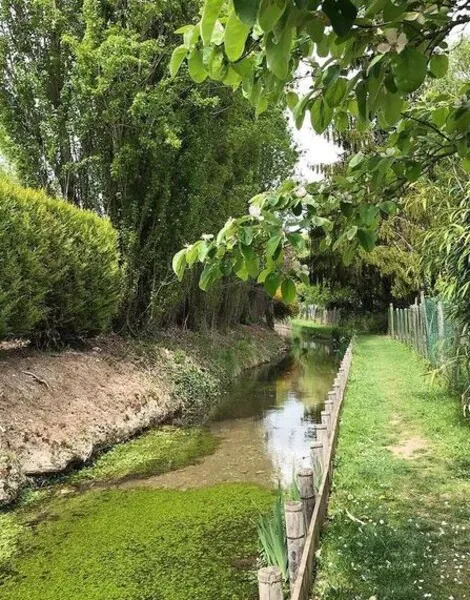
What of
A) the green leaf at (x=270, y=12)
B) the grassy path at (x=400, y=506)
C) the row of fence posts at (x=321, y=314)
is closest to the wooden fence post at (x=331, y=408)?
the grassy path at (x=400, y=506)

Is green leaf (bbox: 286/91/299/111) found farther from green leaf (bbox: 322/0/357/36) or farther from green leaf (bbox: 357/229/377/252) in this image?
green leaf (bbox: 322/0/357/36)

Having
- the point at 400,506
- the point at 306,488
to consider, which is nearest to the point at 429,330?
the point at 400,506

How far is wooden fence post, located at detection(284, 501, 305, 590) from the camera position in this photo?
3.92m

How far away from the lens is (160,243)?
14.2 m

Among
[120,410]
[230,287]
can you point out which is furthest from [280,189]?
[230,287]

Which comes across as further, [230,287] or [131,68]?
[230,287]

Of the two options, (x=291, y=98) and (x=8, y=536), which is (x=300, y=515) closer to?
(x=291, y=98)

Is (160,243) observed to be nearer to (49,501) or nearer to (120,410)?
(120,410)

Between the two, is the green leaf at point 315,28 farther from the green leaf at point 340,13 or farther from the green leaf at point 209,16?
the green leaf at point 209,16

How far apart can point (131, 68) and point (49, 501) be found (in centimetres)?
873

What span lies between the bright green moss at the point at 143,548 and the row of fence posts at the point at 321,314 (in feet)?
106

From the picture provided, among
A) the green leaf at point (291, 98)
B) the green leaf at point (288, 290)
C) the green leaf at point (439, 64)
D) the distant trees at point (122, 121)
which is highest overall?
the distant trees at point (122, 121)

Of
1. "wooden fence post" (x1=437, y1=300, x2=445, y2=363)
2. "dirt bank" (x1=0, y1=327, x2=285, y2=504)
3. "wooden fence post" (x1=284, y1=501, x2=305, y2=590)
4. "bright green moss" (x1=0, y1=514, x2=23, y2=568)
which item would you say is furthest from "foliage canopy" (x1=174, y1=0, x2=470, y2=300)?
"wooden fence post" (x1=437, y1=300, x2=445, y2=363)

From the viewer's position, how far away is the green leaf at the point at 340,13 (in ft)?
4.25
